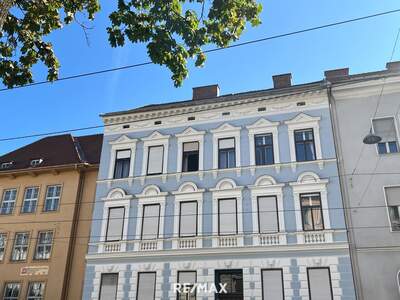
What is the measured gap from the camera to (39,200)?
80.4 feet

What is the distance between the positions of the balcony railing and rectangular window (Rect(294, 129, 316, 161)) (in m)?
3.62

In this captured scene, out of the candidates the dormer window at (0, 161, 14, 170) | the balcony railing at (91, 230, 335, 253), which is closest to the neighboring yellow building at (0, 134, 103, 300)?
the dormer window at (0, 161, 14, 170)

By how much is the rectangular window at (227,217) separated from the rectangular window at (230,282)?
176cm

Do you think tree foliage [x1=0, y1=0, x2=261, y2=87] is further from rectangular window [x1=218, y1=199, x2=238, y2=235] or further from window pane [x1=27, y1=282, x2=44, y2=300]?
window pane [x1=27, y1=282, x2=44, y2=300]

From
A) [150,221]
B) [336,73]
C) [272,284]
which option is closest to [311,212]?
[272,284]

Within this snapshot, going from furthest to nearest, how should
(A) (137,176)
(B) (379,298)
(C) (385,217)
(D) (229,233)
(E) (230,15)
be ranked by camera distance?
(A) (137,176) → (D) (229,233) → (C) (385,217) → (B) (379,298) → (E) (230,15)

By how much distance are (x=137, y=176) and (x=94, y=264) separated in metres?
4.77

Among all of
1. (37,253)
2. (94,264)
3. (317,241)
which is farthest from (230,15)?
(37,253)

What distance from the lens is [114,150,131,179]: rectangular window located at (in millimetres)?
22438

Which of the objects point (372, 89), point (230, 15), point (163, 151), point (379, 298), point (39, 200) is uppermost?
point (372, 89)

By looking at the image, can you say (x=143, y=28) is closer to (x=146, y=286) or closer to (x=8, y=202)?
(x=146, y=286)

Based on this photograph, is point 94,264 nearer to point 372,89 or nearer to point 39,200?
point 39,200

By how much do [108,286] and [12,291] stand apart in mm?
6570

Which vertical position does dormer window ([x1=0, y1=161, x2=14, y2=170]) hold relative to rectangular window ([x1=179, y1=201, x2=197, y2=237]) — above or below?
above
